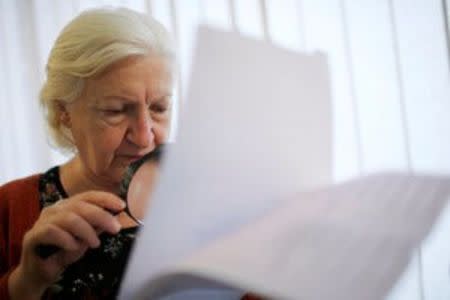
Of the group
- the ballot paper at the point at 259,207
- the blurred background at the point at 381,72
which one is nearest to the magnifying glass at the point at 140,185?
the ballot paper at the point at 259,207

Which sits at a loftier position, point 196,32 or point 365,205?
point 196,32

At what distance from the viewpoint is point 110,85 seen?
32.3 inches

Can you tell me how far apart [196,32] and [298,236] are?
189mm

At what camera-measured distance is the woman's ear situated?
95 centimetres

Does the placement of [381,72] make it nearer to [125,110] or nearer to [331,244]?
[125,110]

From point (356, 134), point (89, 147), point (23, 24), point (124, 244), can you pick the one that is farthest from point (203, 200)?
point (23, 24)

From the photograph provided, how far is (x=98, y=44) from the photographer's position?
821 mm

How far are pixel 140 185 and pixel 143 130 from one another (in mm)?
193

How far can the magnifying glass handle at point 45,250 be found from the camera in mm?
529

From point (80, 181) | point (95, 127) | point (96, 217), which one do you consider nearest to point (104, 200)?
point (96, 217)

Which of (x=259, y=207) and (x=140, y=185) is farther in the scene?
(x=140, y=185)

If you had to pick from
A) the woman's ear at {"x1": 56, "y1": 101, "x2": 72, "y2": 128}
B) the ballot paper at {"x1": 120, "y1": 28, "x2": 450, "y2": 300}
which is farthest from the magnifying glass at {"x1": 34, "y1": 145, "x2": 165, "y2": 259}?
the woman's ear at {"x1": 56, "y1": 101, "x2": 72, "y2": 128}

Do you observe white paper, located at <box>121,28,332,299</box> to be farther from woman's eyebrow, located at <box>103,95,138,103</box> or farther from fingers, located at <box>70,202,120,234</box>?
woman's eyebrow, located at <box>103,95,138,103</box>

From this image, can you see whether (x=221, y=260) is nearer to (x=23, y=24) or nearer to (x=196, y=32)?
(x=196, y=32)
